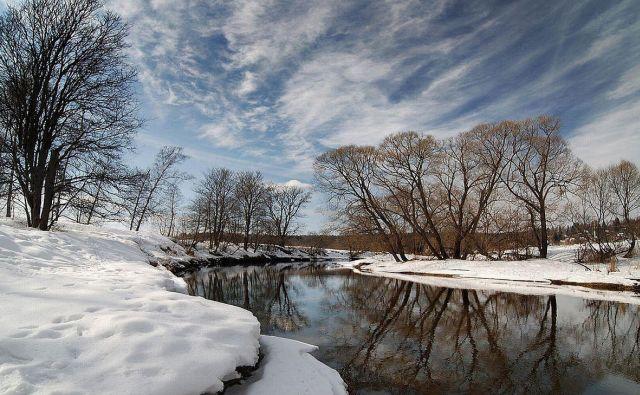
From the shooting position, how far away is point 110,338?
335 centimetres

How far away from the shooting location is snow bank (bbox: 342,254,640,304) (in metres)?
14.5

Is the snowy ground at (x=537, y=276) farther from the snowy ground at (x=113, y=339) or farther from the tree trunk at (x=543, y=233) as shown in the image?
the snowy ground at (x=113, y=339)

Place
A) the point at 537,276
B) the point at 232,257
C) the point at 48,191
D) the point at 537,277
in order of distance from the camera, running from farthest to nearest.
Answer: the point at 232,257 < the point at 537,276 < the point at 537,277 < the point at 48,191

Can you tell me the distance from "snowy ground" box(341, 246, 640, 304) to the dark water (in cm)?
268

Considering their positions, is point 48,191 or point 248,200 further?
point 248,200

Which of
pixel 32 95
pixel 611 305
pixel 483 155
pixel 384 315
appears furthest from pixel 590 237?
pixel 32 95

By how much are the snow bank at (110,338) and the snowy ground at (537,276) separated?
1474 cm

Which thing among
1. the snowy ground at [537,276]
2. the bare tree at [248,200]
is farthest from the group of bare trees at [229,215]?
the snowy ground at [537,276]

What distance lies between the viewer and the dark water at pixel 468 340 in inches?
216

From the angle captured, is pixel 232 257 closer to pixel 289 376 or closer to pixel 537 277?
pixel 537 277

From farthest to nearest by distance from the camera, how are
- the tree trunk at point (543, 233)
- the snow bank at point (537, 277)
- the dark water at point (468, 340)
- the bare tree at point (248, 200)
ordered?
the bare tree at point (248, 200) < the tree trunk at point (543, 233) < the snow bank at point (537, 277) < the dark water at point (468, 340)

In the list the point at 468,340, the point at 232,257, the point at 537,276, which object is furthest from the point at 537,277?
the point at 232,257

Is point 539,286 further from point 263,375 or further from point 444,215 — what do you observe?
point 263,375

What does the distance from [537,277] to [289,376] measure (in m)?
17.6
